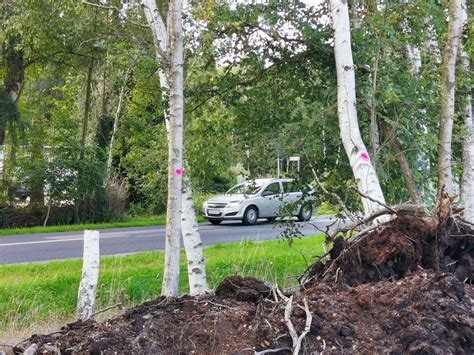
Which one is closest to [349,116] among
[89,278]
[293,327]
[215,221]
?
[293,327]

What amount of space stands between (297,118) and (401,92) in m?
1.18

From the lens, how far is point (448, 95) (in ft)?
18.3

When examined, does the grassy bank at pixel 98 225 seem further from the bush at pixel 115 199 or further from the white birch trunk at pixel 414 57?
the white birch trunk at pixel 414 57

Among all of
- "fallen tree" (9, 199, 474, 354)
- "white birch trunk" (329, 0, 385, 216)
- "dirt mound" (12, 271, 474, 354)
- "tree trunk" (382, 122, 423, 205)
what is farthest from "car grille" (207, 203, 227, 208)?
"dirt mound" (12, 271, 474, 354)

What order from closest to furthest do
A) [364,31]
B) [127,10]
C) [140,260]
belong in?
[364,31] → [127,10] → [140,260]

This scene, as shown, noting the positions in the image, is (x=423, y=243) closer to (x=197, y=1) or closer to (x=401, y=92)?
(x=401, y=92)

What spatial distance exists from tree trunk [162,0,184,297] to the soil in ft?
2.13

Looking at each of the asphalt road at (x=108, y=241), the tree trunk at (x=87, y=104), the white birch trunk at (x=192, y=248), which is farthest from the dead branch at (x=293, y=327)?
the tree trunk at (x=87, y=104)

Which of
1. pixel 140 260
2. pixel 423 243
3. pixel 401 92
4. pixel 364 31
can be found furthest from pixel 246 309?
pixel 140 260

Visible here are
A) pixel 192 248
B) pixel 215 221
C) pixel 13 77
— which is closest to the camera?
pixel 192 248

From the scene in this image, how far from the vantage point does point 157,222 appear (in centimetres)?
1969

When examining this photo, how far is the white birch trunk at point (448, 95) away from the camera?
18.3 feet

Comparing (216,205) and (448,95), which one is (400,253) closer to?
(448,95)

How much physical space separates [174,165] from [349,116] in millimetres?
1855
